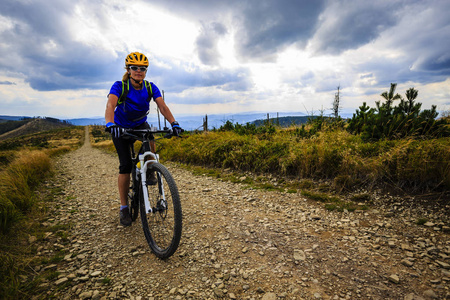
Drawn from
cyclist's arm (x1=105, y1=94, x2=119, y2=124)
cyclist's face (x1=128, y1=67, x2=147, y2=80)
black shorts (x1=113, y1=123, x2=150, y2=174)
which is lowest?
black shorts (x1=113, y1=123, x2=150, y2=174)

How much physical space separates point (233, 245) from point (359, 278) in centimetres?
172

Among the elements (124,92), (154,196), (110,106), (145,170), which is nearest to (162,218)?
(154,196)

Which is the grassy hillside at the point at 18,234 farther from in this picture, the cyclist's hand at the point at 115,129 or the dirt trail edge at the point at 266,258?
the cyclist's hand at the point at 115,129

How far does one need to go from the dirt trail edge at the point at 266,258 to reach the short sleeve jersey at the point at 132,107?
2.14 metres

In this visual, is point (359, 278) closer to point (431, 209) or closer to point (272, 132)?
point (431, 209)

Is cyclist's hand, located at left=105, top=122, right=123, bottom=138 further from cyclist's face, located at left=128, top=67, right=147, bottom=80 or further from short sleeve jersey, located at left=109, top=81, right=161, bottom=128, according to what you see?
cyclist's face, located at left=128, top=67, right=147, bottom=80

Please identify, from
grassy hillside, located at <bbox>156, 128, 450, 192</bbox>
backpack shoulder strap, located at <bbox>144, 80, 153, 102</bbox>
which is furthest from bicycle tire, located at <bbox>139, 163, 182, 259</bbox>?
grassy hillside, located at <bbox>156, 128, 450, 192</bbox>

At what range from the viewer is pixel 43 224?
13.4 feet

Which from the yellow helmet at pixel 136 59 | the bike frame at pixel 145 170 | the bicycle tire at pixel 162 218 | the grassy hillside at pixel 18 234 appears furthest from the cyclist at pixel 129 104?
the grassy hillside at pixel 18 234

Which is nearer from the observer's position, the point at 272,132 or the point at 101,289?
the point at 101,289

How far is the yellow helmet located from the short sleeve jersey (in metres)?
0.38

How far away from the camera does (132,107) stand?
3.72 meters

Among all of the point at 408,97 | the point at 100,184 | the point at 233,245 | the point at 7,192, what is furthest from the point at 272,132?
the point at 7,192

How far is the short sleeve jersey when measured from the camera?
12.0 feet
